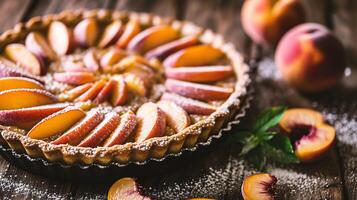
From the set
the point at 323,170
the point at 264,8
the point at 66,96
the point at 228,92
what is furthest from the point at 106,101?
the point at 264,8

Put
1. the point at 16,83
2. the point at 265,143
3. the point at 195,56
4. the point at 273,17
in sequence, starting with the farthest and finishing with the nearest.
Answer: the point at 273,17 < the point at 195,56 < the point at 265,143 < the point at 16,83

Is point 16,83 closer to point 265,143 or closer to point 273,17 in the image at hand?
point 265,143

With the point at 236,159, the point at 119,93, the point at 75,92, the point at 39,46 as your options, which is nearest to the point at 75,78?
the point at 75,92

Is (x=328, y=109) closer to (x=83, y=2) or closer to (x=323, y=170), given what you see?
(x=323, y=170)

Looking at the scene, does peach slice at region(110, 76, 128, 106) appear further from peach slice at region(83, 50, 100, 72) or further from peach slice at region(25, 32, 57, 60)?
peach slice at region(25, 32, 57, 60)

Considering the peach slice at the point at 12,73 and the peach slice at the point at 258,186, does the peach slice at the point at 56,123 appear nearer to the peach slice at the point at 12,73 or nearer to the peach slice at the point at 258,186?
the peach slice at the point at 12,73

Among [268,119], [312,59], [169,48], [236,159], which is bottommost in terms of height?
[236,159]

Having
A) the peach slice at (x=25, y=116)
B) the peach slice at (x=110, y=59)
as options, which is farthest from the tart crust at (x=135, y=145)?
the peach slice at (x=110, y=59)

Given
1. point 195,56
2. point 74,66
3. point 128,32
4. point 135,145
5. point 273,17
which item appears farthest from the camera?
point 273,17
